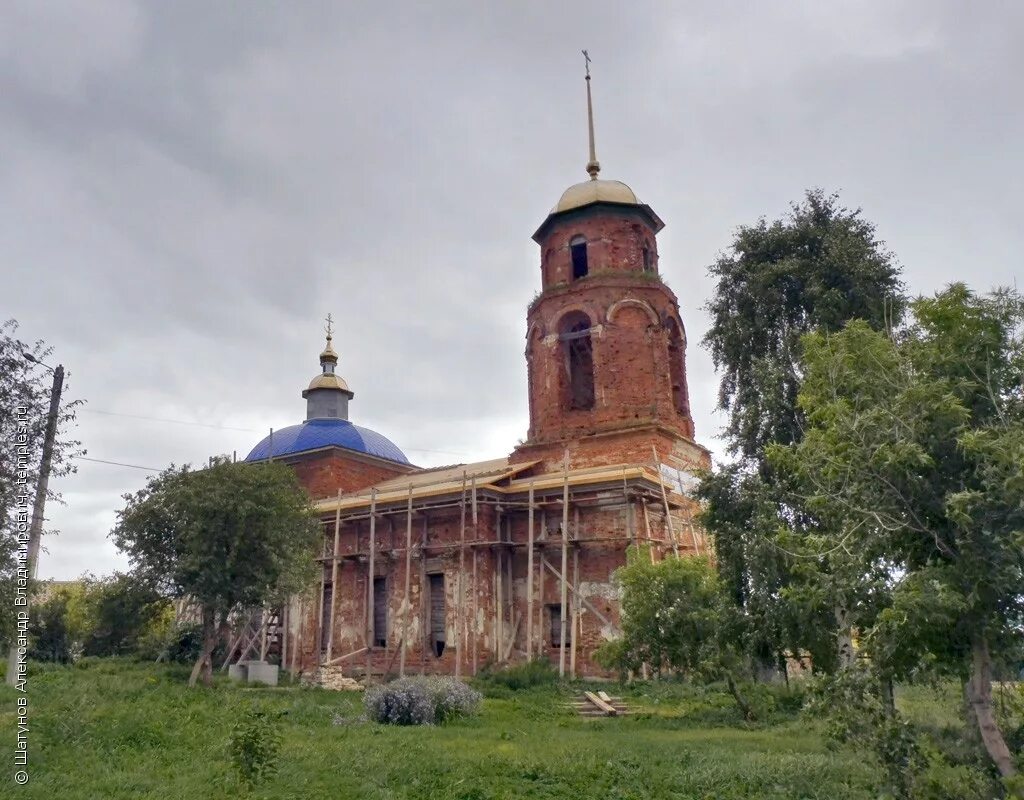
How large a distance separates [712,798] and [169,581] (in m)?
12.9

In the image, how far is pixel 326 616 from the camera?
2364 centimetres

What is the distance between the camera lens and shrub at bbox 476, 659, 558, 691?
18.1 meters

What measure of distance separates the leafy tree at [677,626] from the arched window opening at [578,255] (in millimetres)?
11295

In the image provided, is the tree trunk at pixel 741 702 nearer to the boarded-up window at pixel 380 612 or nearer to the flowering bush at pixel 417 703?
the flowering bush at pixel 417 703

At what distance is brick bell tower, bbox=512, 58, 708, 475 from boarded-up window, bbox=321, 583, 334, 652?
6.54 meters

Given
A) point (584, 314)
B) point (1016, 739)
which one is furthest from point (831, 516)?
point (584, 314)

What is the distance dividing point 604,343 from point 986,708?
1642cm

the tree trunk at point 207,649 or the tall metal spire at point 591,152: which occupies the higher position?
the tall metal spire at point 591,152

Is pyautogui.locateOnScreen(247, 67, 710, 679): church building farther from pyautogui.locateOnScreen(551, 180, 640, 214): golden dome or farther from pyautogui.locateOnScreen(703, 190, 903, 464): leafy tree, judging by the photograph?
pyautogui.locateOnScreen(703, 190, 903, 464): leafy tree

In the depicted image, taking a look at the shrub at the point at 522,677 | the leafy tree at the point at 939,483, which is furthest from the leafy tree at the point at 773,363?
the shrub at the point at 522,677

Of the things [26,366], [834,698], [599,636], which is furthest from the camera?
[599,636]

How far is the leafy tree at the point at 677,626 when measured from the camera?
13977mm

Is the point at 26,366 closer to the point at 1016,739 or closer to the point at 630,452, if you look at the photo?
the point at 1016,739

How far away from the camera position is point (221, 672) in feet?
75.4
